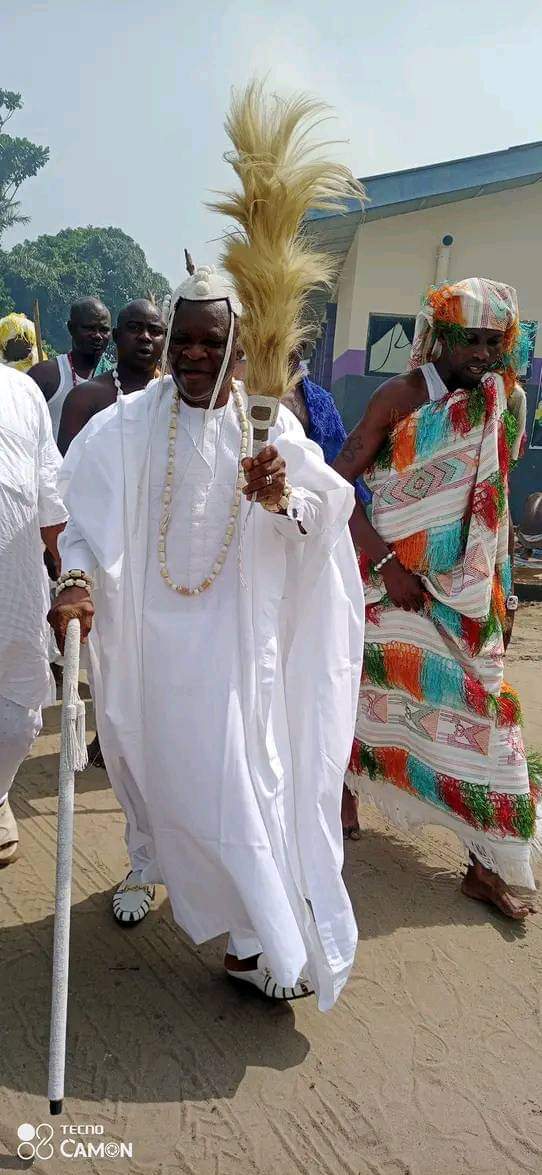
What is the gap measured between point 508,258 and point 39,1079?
39.8ft

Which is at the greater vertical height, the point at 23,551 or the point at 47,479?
the point at 47,479

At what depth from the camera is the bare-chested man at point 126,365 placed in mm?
4496

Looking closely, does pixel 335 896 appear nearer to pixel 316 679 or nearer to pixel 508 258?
pixel 316 679

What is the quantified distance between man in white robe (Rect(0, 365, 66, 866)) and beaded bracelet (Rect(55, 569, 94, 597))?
686 mm

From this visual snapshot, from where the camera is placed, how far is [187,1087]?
2.33m

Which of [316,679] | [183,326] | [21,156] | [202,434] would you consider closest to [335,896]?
[316,679]

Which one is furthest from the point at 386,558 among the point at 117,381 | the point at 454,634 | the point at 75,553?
the point at 117,381

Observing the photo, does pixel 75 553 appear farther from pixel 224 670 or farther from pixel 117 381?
pixel 117 381

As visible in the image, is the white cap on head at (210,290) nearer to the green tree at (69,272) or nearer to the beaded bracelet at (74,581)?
the beaded bracelet at (74,581)

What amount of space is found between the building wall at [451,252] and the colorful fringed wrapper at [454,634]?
9275 millimetres

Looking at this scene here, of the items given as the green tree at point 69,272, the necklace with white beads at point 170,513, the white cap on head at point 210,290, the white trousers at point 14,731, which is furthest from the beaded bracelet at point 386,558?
the green tree at point 69,272

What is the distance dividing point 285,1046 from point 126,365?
10.7ft

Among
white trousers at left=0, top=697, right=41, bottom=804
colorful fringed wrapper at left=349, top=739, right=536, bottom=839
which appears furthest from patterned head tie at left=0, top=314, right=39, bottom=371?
colorful fringed wrapper at left=349, top=739, right=536, bottom=839

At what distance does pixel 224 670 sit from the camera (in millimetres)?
2562
